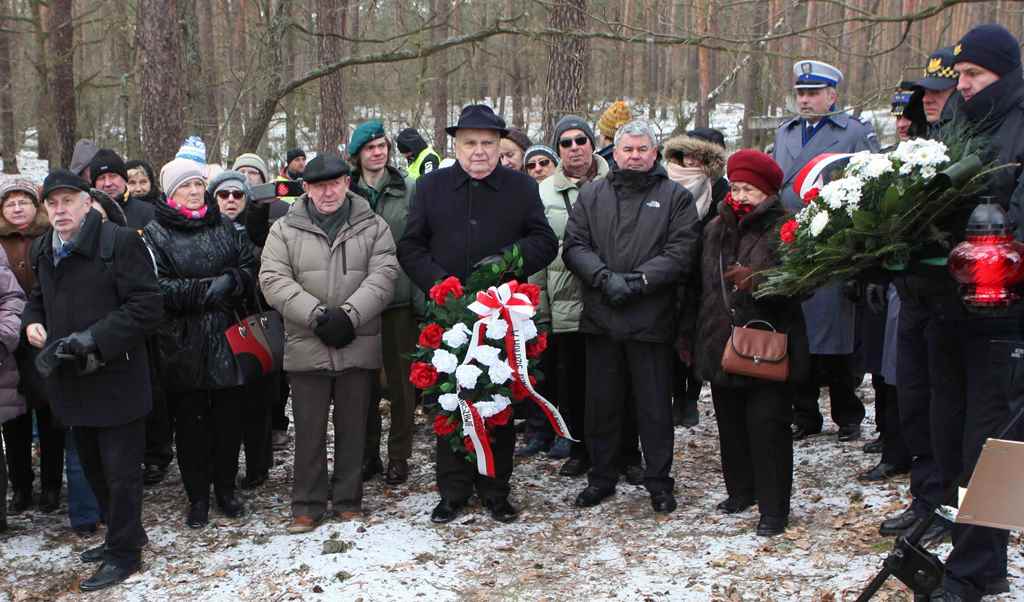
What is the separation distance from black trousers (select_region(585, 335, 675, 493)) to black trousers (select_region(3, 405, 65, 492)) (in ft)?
11.0

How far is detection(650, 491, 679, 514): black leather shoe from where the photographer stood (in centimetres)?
562

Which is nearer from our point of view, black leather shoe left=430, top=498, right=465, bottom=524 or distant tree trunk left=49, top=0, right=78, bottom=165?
black leather shoe left=430, top=498, right=465, bottom=524

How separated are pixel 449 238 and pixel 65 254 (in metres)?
2.05

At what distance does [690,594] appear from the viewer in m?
4.54

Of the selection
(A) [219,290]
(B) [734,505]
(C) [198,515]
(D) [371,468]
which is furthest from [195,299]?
(B) [734,505]

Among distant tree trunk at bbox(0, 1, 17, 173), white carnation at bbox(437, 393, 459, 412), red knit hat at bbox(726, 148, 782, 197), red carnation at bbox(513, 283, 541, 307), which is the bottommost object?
white carnation at bbox(437, 393, 459, 412)

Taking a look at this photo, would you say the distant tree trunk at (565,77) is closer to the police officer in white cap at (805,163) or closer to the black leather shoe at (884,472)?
the police officer in white cap at (805,163)

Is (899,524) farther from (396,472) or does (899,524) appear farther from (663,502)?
(396,472)

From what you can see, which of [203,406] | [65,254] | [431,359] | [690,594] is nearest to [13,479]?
[203,406]

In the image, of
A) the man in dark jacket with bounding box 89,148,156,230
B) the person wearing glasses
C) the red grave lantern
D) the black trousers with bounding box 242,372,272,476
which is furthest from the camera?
the person wearing glasses

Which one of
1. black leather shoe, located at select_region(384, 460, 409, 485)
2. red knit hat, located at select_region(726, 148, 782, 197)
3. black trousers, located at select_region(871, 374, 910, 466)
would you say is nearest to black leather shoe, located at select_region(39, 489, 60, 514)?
black leather shoe, located at select_region(384, 460, 409, 485)

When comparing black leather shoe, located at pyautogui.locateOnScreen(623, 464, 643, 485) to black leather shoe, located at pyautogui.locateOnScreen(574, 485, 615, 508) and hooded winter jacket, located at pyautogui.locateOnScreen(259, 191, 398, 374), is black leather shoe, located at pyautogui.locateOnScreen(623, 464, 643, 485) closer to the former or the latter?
black leather shoe, located at pyautogui.locateOnScreen(574, 485, 615, 508)

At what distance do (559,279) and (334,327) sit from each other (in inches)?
64.8

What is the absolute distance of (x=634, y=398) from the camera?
579cm
